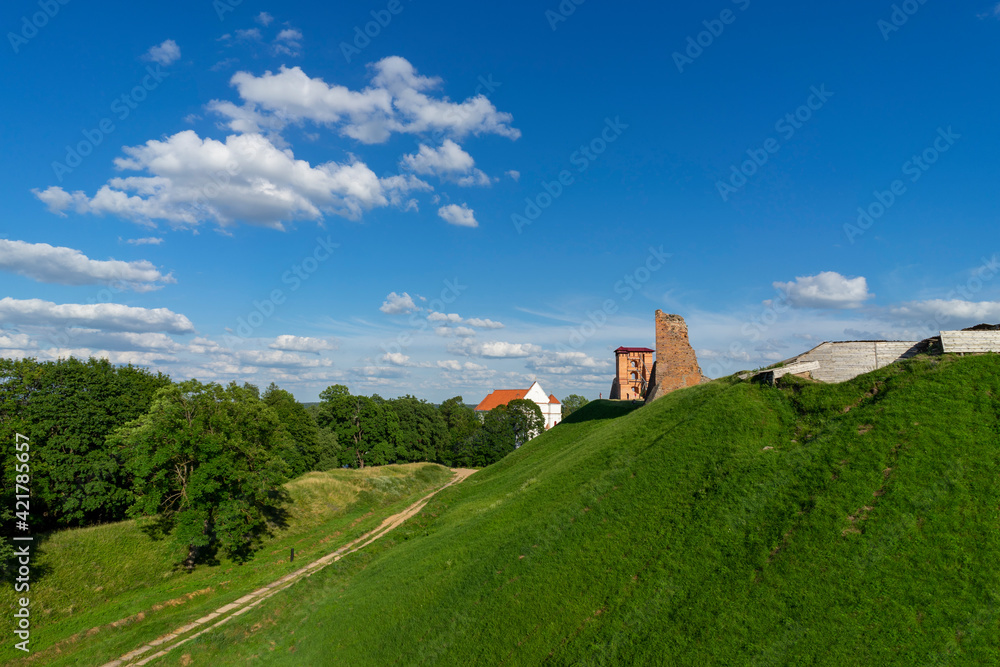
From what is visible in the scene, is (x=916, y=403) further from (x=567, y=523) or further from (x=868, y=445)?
(x=567, y=523)

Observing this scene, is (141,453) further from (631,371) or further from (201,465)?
(631,371)

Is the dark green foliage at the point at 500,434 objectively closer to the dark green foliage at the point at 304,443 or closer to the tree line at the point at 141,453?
the dark green foliage at the point at 304,443

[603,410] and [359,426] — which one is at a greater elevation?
[603,410]

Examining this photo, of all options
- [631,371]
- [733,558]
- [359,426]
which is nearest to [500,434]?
[359,426]

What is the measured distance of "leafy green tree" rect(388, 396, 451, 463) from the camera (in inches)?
3371

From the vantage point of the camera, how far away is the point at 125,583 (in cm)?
2961

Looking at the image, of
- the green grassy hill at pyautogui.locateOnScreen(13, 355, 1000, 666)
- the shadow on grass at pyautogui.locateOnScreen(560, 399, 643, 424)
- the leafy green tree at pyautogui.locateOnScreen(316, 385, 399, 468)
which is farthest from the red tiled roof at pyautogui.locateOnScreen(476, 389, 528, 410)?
the green grassy hill at pyautogui.locateOnScreen(13, 355, 1000, 666)

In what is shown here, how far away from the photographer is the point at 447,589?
16.7 meters

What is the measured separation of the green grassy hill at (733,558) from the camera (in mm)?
10727

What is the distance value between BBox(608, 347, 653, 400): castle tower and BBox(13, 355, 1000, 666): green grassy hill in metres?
39.0

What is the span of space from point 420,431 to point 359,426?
15.0 metres

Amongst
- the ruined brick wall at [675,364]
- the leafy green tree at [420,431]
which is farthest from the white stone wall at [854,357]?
the leafy green tree at [420,431]

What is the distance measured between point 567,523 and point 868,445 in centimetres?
1035

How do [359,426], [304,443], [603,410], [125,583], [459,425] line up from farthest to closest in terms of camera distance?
[459,425] → [359,426] → [304,443] → [603,410] → [125,583]
